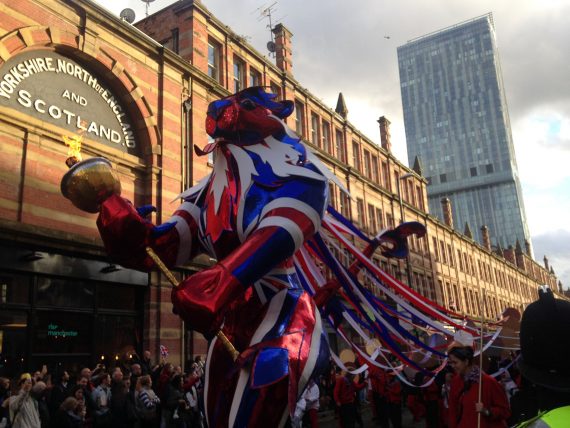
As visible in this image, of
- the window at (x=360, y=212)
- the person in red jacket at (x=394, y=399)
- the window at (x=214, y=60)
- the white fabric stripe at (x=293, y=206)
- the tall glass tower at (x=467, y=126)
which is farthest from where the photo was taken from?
the tall glass tower at (x=467, y=126)

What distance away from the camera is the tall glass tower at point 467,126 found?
95312mm

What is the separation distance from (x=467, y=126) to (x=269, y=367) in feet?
340

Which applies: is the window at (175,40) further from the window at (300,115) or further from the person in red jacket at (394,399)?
the person in red jacket at (394,399)

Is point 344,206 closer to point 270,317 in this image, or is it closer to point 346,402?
point 346,402

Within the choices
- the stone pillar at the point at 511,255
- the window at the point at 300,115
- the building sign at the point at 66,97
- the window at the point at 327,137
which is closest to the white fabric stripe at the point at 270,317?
the building sign at the point at 66,97

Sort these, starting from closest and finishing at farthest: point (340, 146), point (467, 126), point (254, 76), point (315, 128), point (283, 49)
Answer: point (254, 76)
point (283, 49)
point (315, 128)
point (340, 146)
point (467, 126)

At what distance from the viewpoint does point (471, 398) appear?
4.68 meters

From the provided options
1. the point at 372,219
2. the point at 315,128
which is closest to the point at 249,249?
the point at 315,128

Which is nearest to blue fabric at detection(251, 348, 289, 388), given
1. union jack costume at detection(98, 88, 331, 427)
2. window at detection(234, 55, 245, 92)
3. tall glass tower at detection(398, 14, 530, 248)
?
union jack costume at detection(98, 88, 331, 427)

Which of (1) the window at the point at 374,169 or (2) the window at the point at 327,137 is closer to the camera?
(2) the window at the point at 327,137

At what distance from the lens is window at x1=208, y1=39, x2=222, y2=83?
17.9 metres

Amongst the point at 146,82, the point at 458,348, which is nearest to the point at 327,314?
the point at 458,348

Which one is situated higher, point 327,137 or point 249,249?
point 327,137

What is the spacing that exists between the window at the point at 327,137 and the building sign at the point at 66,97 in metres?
13.4
